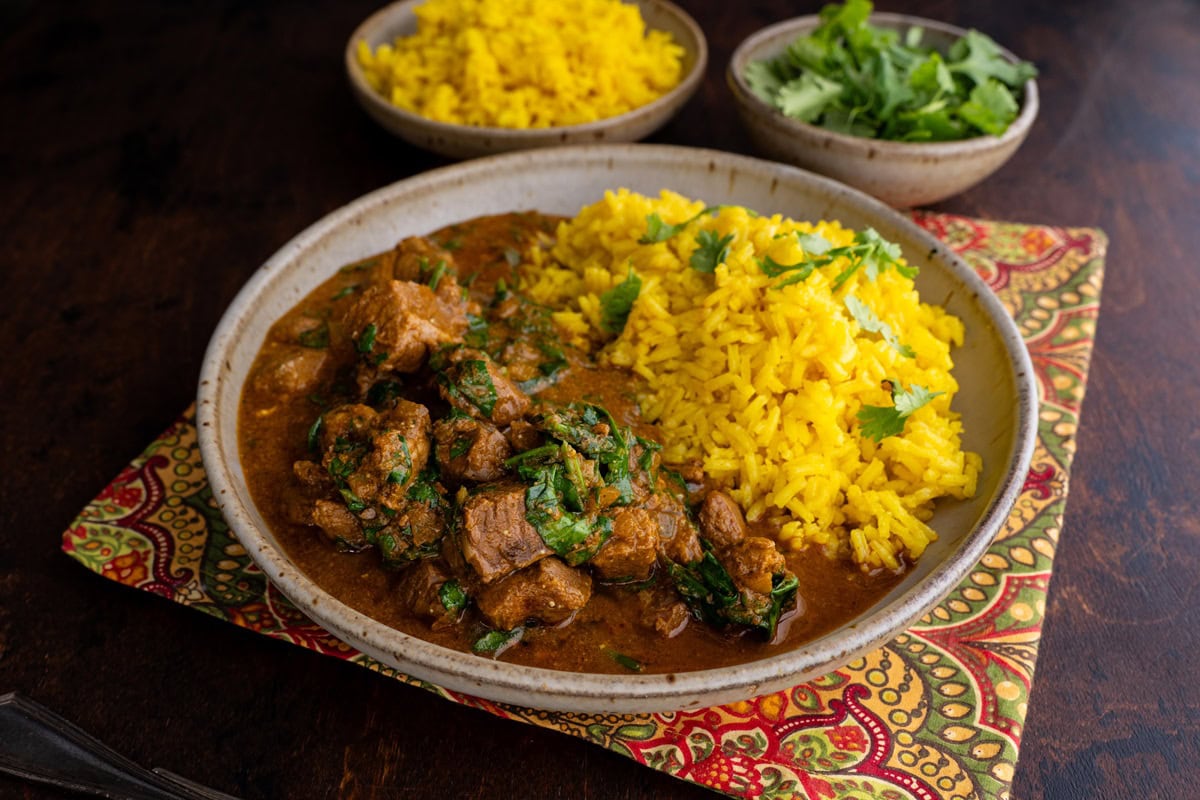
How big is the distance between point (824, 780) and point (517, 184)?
232cm

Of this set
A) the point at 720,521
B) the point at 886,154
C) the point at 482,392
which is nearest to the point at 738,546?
the point at 720,521

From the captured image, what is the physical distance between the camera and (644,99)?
3951 millimetres

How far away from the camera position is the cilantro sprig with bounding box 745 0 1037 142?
366 cm

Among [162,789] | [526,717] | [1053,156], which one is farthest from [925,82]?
[162,789]

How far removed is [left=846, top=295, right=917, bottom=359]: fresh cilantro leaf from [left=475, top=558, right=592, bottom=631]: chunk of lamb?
1.16 meters

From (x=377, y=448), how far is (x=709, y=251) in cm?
123

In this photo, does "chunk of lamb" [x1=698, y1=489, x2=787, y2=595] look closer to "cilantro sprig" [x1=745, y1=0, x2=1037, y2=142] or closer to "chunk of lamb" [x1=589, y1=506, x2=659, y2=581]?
"chunk of lamb" [x1=589, y1=506, x2=659, y2=581]

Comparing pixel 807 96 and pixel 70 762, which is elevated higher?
pixel 807 96

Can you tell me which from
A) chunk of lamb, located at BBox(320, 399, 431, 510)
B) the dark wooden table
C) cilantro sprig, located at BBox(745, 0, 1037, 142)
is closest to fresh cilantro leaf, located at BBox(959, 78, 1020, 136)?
cilantro sprig, located at BBox(745, 0, 1037, 142)

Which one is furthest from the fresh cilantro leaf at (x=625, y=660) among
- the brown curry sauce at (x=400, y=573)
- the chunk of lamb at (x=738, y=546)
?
the chunk of lamb at (x=738, y=546)

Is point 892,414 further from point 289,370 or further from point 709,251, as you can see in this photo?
point 289,370

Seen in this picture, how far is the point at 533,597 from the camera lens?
82.2 inches

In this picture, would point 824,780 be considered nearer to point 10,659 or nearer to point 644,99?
point 10,659

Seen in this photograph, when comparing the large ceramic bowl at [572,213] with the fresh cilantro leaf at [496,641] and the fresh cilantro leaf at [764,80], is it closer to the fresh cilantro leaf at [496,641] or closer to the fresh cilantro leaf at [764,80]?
the fresh cilantro leaf at [496,641]
